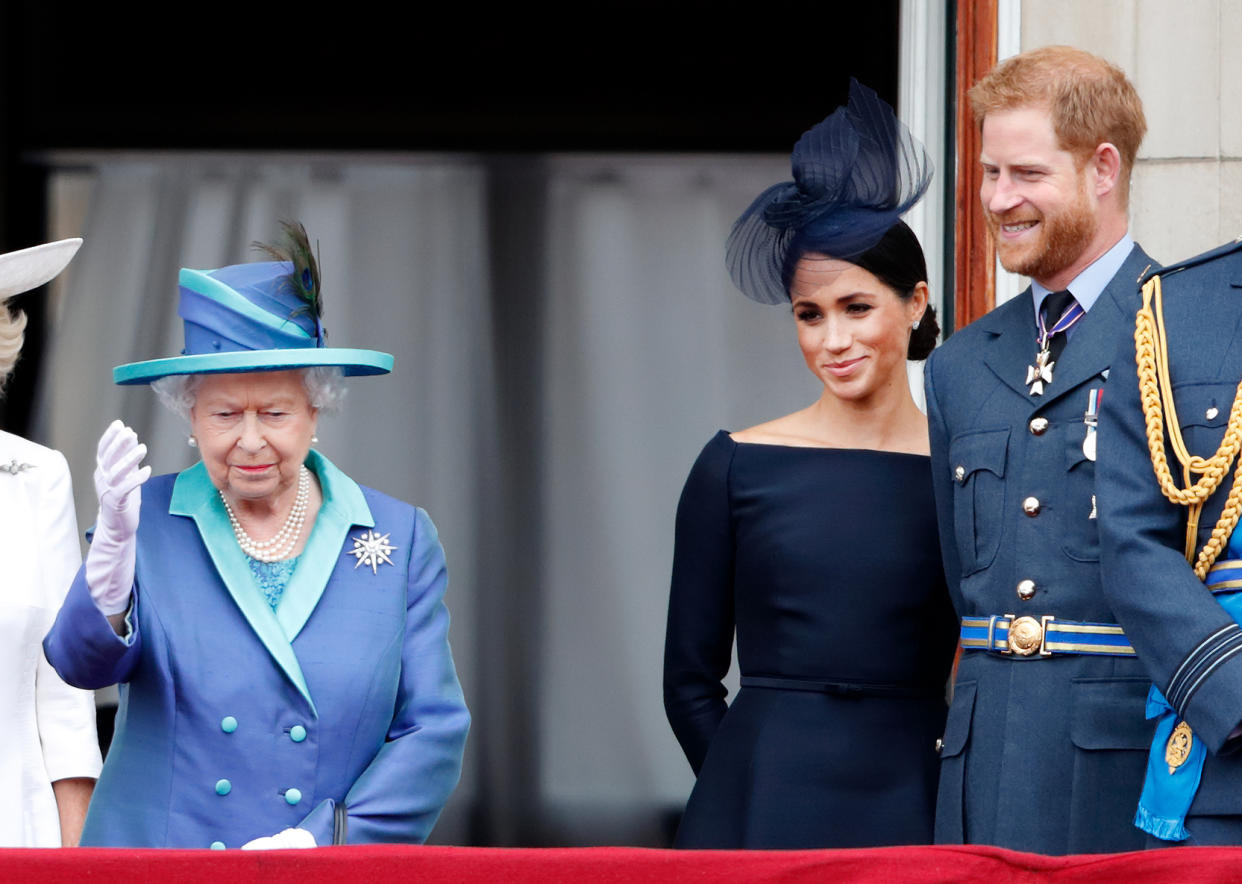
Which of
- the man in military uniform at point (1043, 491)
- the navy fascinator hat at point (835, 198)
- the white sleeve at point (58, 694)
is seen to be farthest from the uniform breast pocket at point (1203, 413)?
the white sleeve at point (58, 694)

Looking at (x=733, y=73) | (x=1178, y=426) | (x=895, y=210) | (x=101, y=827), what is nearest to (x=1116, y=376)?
(x=1178, y=426)

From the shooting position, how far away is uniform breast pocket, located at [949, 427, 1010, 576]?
2.46m

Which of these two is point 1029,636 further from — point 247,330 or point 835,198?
point 247,330

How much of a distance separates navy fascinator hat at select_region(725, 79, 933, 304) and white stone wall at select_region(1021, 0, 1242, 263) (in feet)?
2.45

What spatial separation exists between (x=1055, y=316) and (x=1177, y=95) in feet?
3.97

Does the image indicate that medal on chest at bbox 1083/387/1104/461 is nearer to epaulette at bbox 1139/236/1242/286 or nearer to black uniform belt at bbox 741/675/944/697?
epaulette at bbox 1139/236/1242/286

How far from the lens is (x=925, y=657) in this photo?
2705 millimetres


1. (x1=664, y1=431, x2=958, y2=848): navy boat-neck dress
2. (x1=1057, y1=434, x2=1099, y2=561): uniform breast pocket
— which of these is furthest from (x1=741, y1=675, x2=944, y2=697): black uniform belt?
(x1=1057, y1=434, x2=1099, y2=561): uniform breast pocket

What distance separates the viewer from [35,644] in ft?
8.62

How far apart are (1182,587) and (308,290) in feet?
4.21

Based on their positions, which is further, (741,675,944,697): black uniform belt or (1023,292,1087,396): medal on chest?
(741,675,944,697): black uniform belt

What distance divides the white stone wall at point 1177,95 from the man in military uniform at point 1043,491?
1035 mm

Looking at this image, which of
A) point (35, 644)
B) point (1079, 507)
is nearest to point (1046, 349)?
point (1079, 507)

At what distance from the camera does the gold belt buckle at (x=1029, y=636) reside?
94.0 inches
